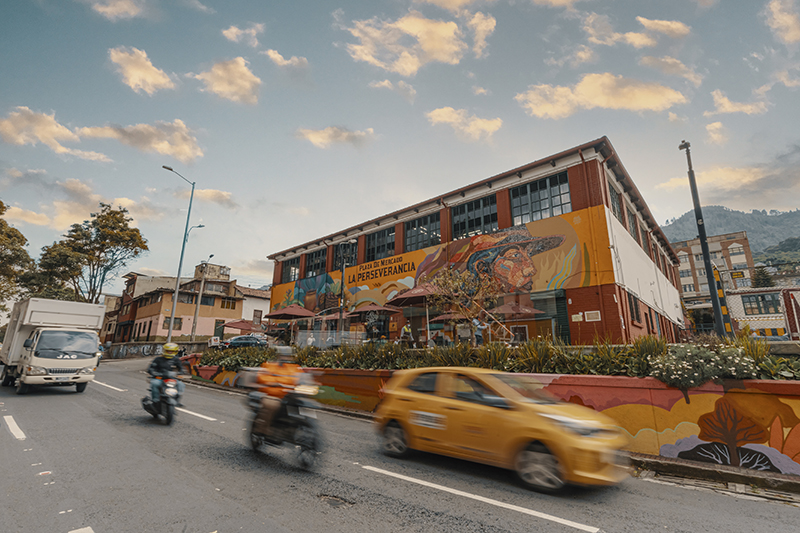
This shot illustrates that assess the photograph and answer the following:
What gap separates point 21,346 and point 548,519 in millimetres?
17552

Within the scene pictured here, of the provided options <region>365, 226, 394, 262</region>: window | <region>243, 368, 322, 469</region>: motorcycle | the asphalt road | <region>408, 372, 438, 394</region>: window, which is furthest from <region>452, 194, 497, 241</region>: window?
<region>243, 368, 322, 469</region>: motorcycle

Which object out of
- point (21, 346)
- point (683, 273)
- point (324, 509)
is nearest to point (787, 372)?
point (324, 509)

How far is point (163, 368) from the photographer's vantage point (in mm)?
8289

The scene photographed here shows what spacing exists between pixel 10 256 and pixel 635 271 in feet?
145

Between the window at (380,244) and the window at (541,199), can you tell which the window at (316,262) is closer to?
the window at (380,244)

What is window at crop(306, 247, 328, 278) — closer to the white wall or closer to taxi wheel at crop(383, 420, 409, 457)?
the white wall

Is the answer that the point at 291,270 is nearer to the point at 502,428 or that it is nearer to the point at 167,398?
the point at 167,398

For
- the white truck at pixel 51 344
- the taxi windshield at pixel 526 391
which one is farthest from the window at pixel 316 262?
the taxi windshield at pixel 526 391

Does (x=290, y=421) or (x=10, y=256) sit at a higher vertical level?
(x=10, y=256)

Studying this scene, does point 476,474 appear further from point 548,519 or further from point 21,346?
point 21,346

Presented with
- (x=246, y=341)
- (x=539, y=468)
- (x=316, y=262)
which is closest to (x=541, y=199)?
(x=539, y=468)

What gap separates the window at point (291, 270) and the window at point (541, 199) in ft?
73.7

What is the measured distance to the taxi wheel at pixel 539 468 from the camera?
15.6 ft

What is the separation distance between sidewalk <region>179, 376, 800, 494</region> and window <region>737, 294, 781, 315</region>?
4000cm
